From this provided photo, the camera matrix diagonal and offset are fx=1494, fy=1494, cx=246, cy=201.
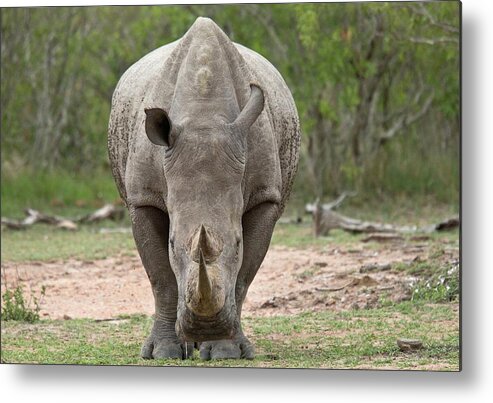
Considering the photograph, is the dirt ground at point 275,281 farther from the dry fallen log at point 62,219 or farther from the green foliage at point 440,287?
the dry fallen log at point 62,219

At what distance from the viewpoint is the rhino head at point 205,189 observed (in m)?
5.84

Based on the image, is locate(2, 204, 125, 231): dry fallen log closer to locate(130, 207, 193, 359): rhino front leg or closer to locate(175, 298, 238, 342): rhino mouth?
locate(130, 207, 193, 359): rhino front leg

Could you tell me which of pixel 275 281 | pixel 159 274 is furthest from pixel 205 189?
pixel 275 281

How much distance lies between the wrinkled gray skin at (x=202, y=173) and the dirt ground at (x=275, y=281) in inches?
33.2

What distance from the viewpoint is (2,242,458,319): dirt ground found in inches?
314

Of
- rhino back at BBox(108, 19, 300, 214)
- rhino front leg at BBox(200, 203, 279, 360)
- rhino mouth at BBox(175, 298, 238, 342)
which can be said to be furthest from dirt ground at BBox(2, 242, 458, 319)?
rhino mouth at BBox(175, 298, 238, 342)

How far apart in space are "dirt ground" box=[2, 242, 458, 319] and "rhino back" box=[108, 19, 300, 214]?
83 centimetres

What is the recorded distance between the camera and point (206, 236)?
5.81m

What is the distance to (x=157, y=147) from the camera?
256 inches

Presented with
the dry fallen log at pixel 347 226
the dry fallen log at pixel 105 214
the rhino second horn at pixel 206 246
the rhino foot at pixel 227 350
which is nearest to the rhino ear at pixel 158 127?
the rhino second horn at pixel 206 246

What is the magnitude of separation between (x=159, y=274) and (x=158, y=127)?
887 millimetres

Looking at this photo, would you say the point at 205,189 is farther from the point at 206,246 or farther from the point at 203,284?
the point at 203,284

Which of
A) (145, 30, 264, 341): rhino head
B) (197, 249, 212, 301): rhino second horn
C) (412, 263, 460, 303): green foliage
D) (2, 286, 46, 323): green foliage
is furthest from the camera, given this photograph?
(2, 286, 46, 323): green foliage

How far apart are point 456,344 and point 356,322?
2.77 ft
